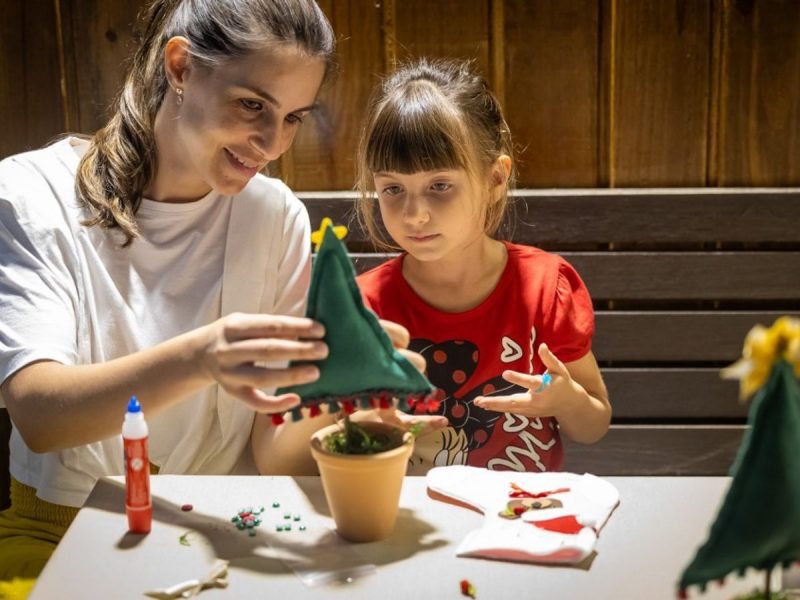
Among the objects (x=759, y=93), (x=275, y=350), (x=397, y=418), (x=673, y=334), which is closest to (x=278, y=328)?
(x=275, y=350)

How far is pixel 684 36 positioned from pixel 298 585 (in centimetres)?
177

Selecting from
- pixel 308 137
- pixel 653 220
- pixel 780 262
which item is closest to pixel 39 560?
pixel 308 137

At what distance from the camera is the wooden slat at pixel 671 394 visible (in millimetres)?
2412

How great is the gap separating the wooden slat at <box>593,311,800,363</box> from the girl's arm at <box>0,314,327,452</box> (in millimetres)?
1361

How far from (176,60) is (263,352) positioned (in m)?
0.72

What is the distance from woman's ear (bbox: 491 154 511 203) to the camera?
1.92m

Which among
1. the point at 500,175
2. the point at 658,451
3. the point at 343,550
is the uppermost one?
the point at 500,175

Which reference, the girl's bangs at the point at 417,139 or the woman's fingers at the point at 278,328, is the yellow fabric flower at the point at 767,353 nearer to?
the woman's fingers at the point at 278,328

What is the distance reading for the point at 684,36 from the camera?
7.64 feet

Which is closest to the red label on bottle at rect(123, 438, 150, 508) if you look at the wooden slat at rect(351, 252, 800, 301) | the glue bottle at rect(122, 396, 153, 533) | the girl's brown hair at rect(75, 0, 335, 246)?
the glue bottle at rect(122, 396, 153, 533)

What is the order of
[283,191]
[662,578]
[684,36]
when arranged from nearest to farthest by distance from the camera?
[662,578]
[283,191]
[684,36]

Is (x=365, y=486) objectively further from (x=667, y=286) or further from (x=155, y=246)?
(x=667, y=286)

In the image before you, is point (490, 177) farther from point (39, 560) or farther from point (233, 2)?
point (39, 560)

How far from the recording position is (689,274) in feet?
7.75
